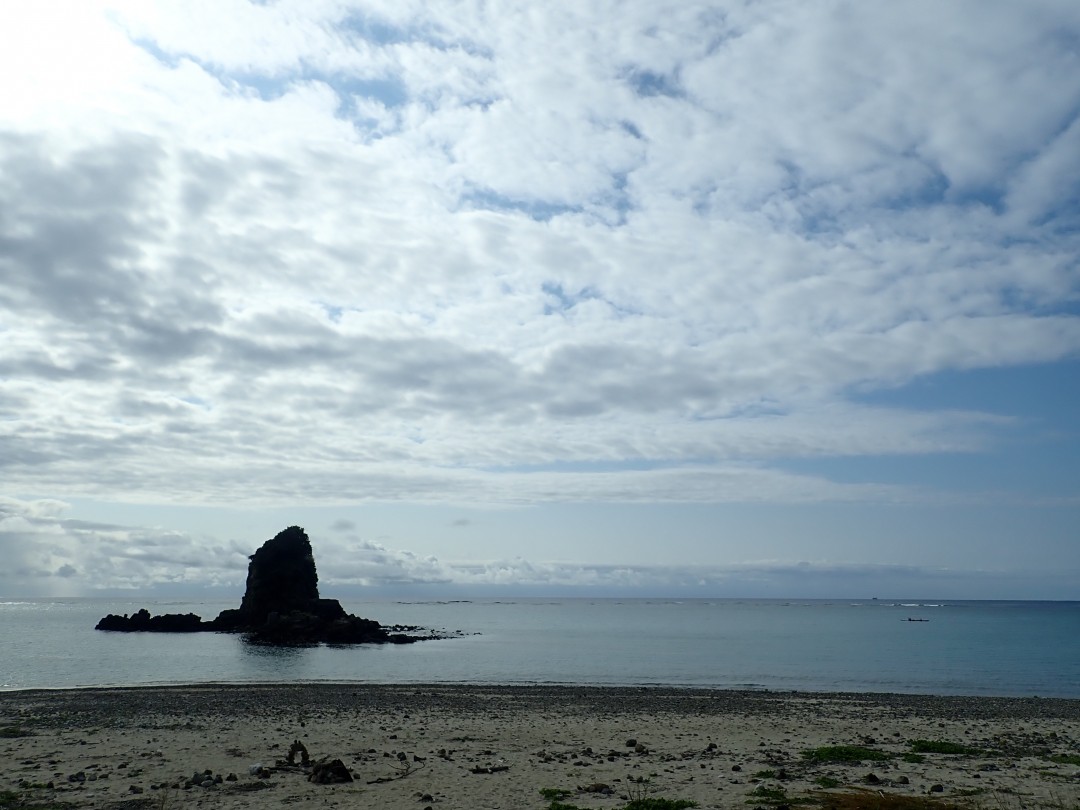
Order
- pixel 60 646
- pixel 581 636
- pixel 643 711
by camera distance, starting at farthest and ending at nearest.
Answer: pixel 581 636, pixel 60 646, pixel 643 711

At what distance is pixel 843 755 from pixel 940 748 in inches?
163

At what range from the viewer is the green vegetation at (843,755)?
23008mm

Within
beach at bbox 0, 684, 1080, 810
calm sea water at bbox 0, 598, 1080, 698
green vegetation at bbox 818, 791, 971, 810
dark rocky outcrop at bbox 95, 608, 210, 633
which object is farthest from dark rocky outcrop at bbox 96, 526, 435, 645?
green vegetation at bbox 818, 791, 971, 810

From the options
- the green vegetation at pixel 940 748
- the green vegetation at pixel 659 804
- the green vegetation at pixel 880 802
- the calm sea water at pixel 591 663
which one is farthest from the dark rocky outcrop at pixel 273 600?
the green vegetation at pixel 880 802

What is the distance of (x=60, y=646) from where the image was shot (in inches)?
3703

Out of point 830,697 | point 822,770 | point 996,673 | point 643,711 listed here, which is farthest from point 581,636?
point 822,770

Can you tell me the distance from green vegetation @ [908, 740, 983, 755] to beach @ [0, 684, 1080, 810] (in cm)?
9

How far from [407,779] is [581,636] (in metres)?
103

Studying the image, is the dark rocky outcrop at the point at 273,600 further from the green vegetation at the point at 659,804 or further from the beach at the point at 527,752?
the green vegetation at the point at 659,804

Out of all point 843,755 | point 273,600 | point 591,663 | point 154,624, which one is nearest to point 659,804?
point 843,755

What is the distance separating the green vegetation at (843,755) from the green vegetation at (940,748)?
6.78 feet

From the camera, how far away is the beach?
18703 mm

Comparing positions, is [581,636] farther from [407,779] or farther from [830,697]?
[407,779]

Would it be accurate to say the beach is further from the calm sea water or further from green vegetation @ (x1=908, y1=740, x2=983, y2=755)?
the calm sea water
